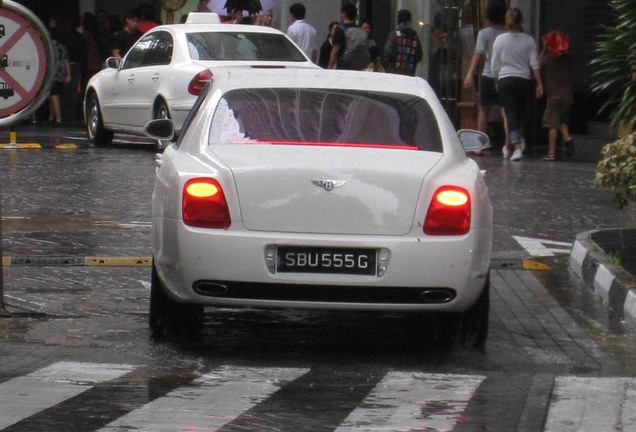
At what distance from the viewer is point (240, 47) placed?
19578 mm

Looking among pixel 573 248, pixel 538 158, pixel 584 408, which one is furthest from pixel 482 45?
pixel 584 408

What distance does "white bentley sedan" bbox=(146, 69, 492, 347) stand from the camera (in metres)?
7.42

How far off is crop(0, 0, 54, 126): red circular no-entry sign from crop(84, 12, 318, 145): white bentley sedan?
9402mm

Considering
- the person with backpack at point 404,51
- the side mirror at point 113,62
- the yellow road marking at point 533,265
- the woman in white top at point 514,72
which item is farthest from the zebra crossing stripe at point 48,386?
the person with backpack at point 404,51

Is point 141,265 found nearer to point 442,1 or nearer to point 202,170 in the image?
point 202,170

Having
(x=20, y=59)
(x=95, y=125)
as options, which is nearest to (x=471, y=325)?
(x=20, y=59)

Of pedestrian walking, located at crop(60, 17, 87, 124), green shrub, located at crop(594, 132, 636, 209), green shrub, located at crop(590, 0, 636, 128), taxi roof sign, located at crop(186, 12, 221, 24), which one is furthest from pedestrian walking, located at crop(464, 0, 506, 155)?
green shrub, located at crop(594, 132, 636, 209)

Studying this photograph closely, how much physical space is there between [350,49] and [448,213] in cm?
1608

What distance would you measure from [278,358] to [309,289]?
418 mm

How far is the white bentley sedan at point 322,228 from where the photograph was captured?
7422mm

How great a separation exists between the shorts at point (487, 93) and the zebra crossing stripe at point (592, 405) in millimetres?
13897

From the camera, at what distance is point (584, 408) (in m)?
6.51

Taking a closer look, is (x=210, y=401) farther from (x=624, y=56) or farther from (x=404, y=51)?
(x=404, y=51)

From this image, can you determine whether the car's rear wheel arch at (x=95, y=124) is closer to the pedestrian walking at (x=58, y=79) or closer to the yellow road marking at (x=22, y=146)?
the yellow road marking at (x=22, y=146)
